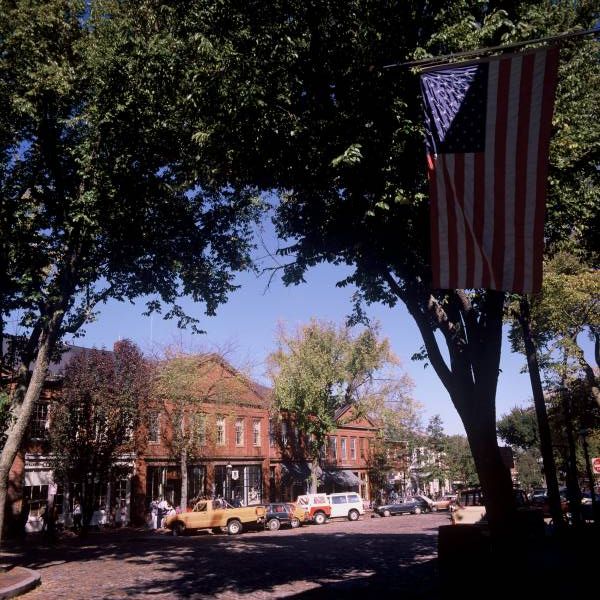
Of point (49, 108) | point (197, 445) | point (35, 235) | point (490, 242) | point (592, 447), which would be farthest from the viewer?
point (592, 447)

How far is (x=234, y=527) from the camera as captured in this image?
27375 millimetres

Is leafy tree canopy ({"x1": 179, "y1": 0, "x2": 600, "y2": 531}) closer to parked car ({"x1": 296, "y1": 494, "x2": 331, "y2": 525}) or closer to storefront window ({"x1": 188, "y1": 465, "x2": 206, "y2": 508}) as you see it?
parked car ({"x1": 296, "y1": 494, "x2": 331, "y2": 525})

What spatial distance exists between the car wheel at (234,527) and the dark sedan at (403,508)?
17.8m

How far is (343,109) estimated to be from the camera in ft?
33.0

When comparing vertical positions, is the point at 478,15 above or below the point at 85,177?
above

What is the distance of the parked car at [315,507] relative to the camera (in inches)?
1303

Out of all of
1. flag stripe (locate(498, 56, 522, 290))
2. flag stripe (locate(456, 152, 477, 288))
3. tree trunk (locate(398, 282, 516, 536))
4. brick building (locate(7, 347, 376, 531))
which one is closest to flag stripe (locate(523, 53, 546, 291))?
flag stripe (locate(498, 56, 522, 290))

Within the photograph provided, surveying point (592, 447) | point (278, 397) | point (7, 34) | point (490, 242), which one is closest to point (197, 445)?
point (278, 397)

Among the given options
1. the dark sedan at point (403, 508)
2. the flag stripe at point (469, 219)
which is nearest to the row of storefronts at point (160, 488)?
the dark sedan at point (403, 508)

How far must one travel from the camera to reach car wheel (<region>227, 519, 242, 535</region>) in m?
27.2

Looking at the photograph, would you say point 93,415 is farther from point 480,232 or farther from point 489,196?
point 489,196

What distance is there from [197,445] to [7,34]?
2413 cm

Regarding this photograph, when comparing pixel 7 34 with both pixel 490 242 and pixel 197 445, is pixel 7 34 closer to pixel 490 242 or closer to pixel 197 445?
pixel 490 242

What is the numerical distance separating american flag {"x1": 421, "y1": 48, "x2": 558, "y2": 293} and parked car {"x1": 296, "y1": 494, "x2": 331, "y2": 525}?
2905cm
